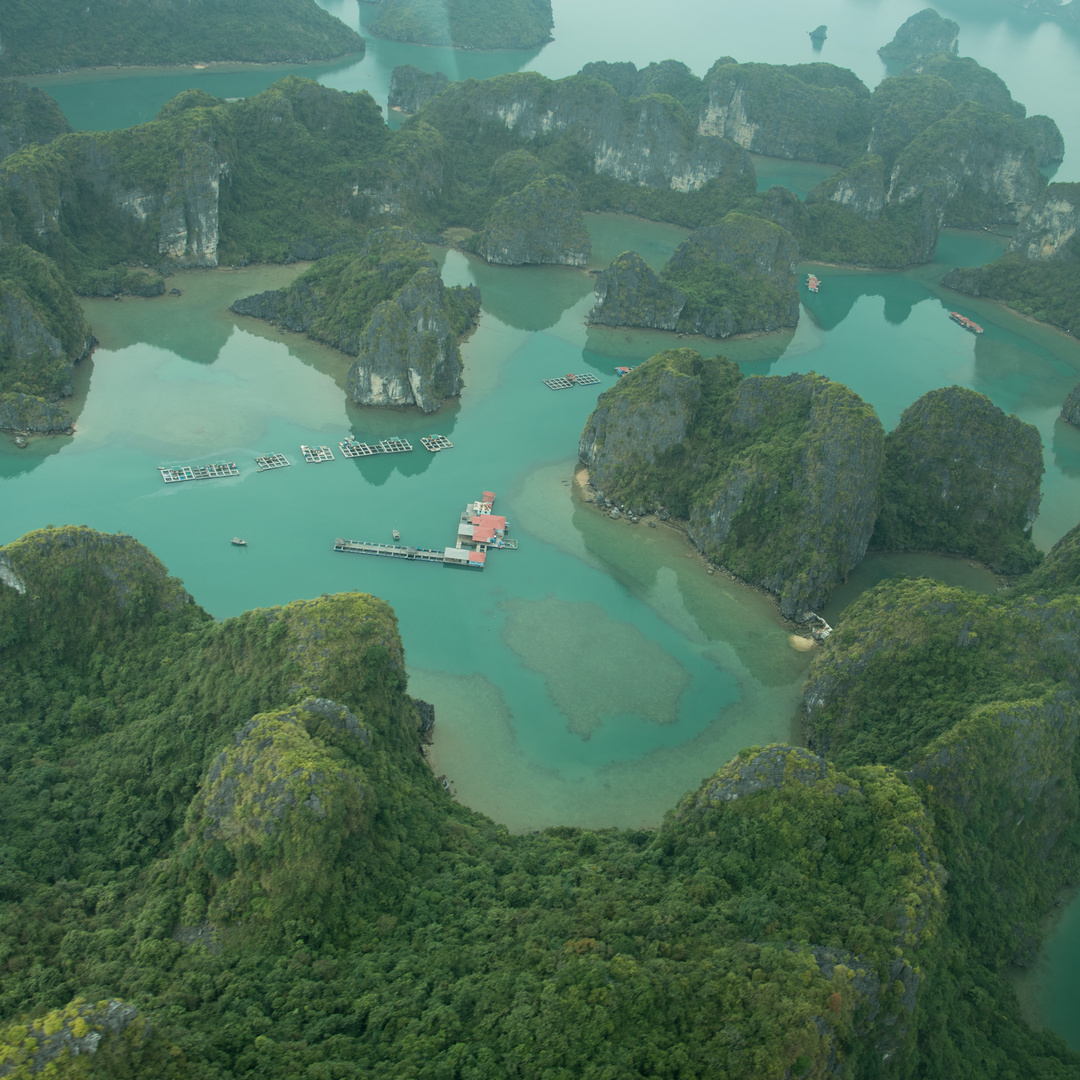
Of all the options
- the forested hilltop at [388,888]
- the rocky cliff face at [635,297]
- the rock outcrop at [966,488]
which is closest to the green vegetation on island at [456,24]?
the rocky cliff face at [635,297]

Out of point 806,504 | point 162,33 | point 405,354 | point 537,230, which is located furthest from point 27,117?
point 806,504

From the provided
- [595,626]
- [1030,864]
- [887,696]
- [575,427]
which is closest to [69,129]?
[575,427]

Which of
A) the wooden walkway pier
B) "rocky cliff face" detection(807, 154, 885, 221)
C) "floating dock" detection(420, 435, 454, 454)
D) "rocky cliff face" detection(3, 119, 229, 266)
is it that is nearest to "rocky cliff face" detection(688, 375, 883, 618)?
"floating dock" detection(420, 435, 454, 454)

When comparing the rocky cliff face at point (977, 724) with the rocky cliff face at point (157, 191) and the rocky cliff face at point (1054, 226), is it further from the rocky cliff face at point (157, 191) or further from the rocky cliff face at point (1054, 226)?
the rocky cliff face at point (1054, 226)

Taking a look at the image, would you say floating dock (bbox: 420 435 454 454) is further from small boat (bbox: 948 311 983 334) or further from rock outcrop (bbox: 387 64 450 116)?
rock outcrop (bbox: 387 64 450 116)

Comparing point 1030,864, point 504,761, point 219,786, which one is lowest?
point 504,761

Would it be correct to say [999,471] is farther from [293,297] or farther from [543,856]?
[293,297]

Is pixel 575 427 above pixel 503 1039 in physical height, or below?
below

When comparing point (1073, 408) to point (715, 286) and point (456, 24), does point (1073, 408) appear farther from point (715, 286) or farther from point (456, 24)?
point (456, 24)
